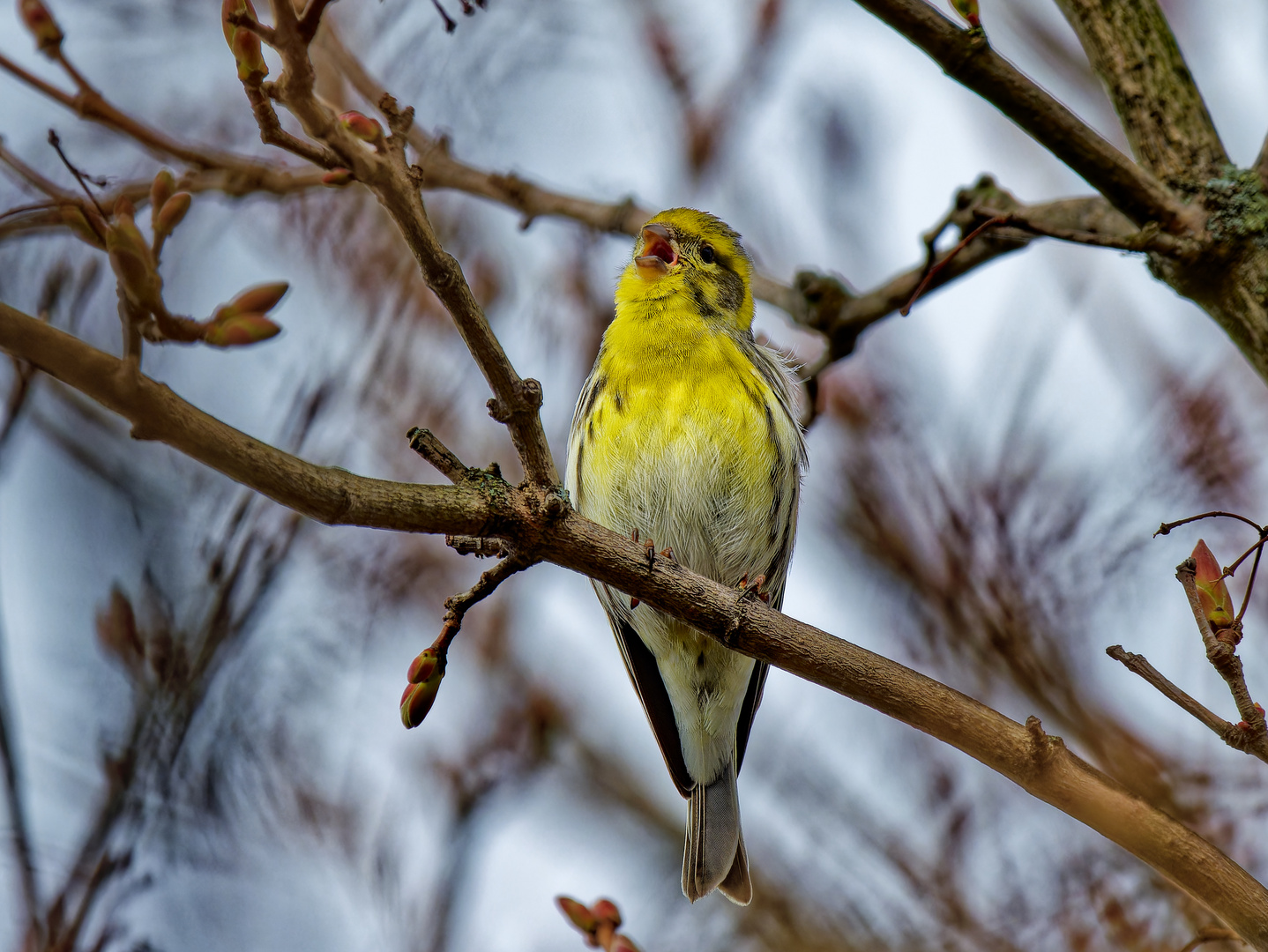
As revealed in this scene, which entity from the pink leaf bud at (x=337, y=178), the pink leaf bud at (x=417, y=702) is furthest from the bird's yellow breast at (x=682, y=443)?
the pink leaf bud at (x=337, y=178)

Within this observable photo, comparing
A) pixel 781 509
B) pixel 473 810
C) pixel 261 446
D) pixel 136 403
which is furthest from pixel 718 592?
pixel 473 810

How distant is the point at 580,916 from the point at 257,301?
1.80 meters

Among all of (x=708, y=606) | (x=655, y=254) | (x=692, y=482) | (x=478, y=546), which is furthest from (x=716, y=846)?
(x=655, y=254)

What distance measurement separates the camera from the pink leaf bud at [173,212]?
1672mm

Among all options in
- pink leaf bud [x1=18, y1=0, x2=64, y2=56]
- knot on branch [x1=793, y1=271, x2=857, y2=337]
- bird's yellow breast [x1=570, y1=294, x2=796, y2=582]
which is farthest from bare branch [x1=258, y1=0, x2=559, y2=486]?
knot on branch [x1=793, y1=271, x2=857, y2=337]

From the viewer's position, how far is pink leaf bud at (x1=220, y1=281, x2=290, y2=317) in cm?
168

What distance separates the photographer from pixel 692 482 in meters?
3.95

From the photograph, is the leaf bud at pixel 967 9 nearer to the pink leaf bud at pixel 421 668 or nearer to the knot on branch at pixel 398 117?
the knot on branch at pixel 398 117

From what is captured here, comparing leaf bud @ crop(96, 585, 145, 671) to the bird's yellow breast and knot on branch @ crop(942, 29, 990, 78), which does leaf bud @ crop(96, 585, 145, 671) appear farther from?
knot on branch @ crop(942, 29, 990, 78)

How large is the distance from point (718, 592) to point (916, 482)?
7.71 ft

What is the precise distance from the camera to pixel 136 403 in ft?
5.33

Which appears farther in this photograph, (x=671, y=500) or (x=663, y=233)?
(x=663, y=233)

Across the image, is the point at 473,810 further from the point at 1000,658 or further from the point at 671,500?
the point at 1000,658

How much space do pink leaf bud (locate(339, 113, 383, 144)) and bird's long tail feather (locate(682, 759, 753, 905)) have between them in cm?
294
